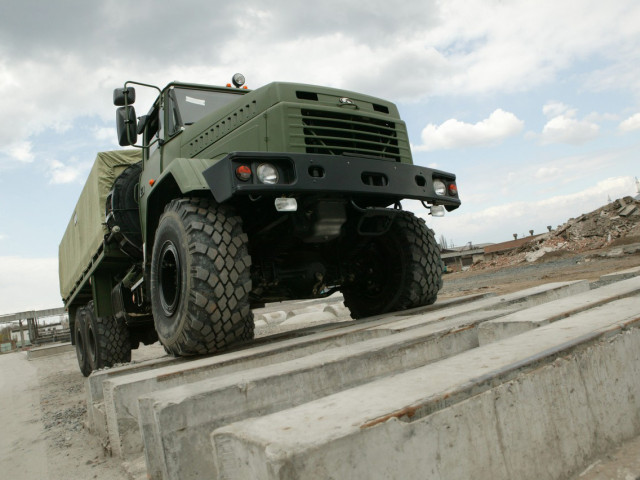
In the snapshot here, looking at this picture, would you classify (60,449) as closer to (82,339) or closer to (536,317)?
(536,317)

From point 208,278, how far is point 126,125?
2.21 m

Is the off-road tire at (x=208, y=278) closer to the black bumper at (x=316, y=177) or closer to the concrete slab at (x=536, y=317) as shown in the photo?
the black bumper at (x=316, y=177)

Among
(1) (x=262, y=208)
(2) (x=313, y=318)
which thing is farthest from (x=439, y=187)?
(2) (x=313, y=318)

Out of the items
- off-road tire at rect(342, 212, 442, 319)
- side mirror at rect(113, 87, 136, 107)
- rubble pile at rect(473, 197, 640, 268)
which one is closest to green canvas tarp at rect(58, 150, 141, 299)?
side mirror at rect(113, 87, 136, 107)

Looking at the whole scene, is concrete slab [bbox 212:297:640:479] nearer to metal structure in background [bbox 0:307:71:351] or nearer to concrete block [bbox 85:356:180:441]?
concrete block [bbox 85:356:180:441]

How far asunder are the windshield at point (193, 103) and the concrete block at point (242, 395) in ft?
10.1

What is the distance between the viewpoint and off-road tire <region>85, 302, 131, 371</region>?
623cm

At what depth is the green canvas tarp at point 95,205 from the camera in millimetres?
6305

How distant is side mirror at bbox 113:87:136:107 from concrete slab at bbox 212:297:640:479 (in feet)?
12.9

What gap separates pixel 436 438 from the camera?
4.02 feet

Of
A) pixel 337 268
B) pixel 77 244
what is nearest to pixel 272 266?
pixel 337 268

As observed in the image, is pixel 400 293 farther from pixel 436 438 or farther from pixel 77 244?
pixel 77 244

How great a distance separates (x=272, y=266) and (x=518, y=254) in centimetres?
2073

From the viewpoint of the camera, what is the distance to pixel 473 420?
1.31 metres
